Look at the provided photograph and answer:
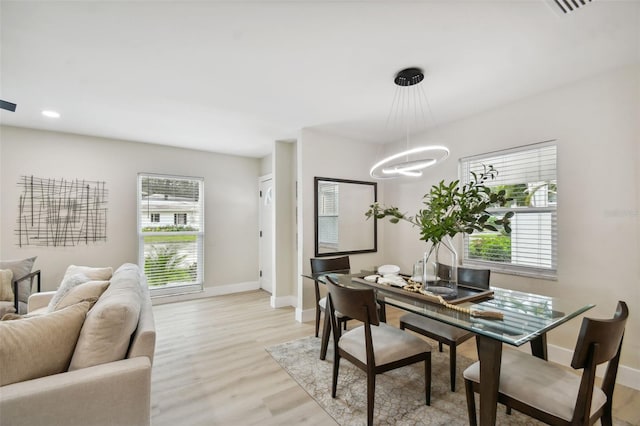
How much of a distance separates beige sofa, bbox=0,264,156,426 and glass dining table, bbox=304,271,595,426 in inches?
56.8

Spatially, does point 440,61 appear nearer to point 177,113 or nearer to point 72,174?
point 177,113

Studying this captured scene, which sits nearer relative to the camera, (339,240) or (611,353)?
(611,353)

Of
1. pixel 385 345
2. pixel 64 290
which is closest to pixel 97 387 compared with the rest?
pixel 64 290

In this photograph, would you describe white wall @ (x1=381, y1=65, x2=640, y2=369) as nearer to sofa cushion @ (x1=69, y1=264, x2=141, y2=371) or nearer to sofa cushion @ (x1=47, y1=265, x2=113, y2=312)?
sofa cushion @ (x1=69, y1=264, x2=141, y2=371)

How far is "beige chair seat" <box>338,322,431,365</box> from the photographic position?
5.96 ft

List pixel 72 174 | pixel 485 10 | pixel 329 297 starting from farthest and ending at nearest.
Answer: pixel 72 174 → pixel 329 297 → pixel 485 10

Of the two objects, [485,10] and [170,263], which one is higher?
[485,10]

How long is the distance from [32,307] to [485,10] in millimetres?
4178

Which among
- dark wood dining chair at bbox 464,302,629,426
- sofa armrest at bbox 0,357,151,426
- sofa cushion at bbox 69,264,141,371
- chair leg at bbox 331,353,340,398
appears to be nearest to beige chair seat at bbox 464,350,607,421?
dark wood dining chair at bbox 464,302,629,426

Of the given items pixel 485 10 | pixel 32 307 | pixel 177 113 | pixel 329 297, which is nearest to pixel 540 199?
pixel 485 10

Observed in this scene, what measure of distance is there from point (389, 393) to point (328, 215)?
2.27m

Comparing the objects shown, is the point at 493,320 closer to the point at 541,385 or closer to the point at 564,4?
the point at 541,385

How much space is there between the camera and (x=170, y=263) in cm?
446

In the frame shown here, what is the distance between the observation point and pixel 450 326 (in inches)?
86.9
